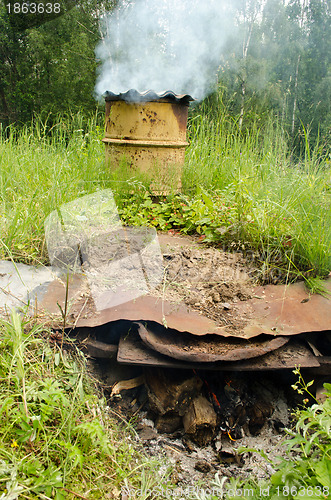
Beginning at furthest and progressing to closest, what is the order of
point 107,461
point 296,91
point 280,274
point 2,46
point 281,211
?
point 2,46 < point 296,91 < point 281,211 < point 280,274 < point 107,461

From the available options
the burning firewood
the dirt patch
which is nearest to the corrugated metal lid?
the dirt patch

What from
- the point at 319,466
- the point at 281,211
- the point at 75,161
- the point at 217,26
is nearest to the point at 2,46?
the point at 217,26

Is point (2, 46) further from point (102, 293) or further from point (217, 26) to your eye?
point (102, 293)

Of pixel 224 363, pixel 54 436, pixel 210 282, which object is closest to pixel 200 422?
pixel 224 363

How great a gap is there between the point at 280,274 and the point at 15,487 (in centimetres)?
191

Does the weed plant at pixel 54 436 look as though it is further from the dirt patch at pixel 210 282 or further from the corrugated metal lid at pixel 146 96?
the corrugated metal lid at pixel 146 96

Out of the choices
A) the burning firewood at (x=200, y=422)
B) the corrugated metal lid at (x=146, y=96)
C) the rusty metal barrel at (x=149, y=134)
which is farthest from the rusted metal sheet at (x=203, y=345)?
the corrugated metal lid at (x=146, y=96)

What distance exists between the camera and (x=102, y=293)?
2.12 metres

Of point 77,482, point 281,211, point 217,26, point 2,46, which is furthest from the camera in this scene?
point 2,46

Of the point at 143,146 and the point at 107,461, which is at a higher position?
the point at 143,146

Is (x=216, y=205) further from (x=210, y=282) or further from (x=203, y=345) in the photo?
(x=203, y=345)

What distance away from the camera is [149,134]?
12.7 feet

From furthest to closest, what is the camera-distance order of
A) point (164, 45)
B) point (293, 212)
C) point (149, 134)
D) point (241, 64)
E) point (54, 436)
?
point (241, 64) → point (164, 45) → point (149, 134) → point (293, 212) → point (54, 436)

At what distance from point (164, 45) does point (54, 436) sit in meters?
6.86
